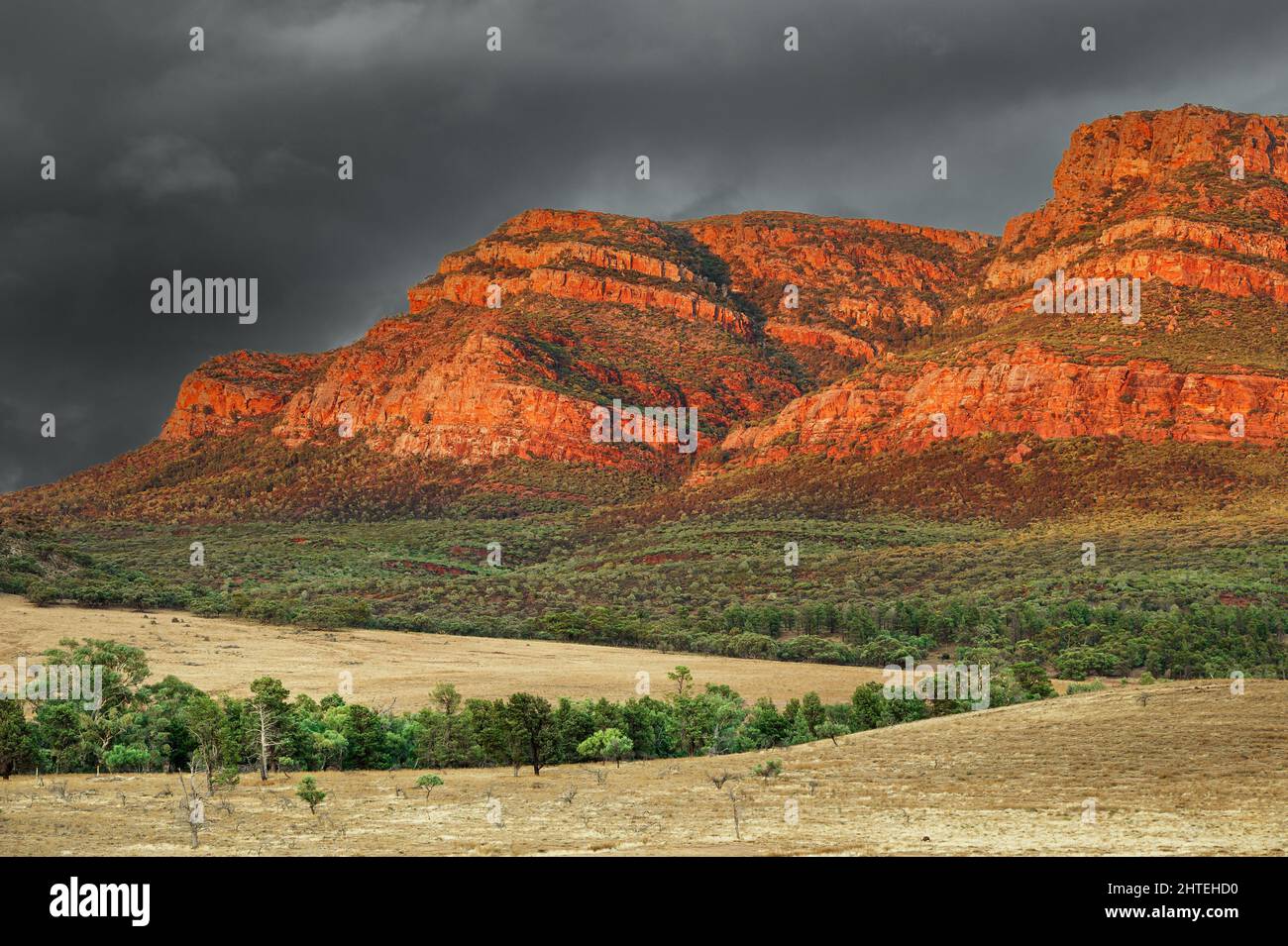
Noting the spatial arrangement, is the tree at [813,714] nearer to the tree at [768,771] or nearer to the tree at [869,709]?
the tree at [869,709]

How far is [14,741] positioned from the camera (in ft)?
143

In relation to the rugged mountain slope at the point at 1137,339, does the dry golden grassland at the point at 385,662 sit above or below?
below

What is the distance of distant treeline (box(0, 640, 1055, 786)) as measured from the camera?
4547 cm

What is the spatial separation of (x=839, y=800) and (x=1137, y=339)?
452 ft

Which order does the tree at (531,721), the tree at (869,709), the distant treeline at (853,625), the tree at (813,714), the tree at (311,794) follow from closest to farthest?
the tree at (311,794), the tree at (531,721), the tree at (813,714), the tree at (869,709), the distant treeline at (853,625)

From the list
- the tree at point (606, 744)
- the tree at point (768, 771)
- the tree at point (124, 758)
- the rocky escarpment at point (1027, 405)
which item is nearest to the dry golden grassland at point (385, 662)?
the tree at point (606, 744)

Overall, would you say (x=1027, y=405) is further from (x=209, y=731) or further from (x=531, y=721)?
(x=209, y=731)

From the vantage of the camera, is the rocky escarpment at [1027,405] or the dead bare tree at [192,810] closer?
the dead bare tree at [192,810]

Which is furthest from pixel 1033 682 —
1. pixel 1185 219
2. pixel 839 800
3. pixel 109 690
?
pixel 1185 219

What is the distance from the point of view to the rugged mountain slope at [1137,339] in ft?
463

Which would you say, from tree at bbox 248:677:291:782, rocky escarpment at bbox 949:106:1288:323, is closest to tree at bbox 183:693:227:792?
tree at bbox 248:677:291:782

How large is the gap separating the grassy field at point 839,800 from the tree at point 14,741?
201 centimetres

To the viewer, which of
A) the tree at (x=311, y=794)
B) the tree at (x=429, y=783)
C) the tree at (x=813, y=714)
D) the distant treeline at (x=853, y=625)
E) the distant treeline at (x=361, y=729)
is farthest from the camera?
the distant treeline at (x=853, y=625)

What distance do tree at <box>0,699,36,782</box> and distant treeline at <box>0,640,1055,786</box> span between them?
0.05m
